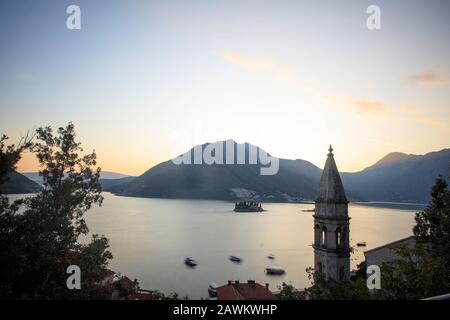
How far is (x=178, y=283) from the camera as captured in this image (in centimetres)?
5444

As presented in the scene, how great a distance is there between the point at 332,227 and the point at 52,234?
47.9 ft

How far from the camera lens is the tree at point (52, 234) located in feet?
37.7

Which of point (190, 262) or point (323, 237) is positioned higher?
point (323, 237)

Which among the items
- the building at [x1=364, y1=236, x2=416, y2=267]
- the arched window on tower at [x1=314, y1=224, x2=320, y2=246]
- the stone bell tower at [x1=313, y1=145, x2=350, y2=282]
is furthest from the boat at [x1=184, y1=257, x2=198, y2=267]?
the arched window on tower at [x1=314, y1=224, x2=320, y2=246]

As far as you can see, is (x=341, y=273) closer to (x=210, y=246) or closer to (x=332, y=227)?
(x=332, y=227)

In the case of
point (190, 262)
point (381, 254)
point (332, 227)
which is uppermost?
point (332, 227)

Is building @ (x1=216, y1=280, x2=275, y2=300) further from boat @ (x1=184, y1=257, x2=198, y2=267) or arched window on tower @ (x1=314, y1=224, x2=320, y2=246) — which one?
boat @ (x1=184, y1=257, x2=198, y2=267)

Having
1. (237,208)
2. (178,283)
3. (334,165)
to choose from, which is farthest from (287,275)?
(237,208)

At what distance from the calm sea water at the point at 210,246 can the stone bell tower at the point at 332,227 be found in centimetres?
3135

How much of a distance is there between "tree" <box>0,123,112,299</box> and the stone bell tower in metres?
12.4

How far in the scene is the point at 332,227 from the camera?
765 inches

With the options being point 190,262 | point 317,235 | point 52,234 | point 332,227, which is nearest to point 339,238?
point 332,227
